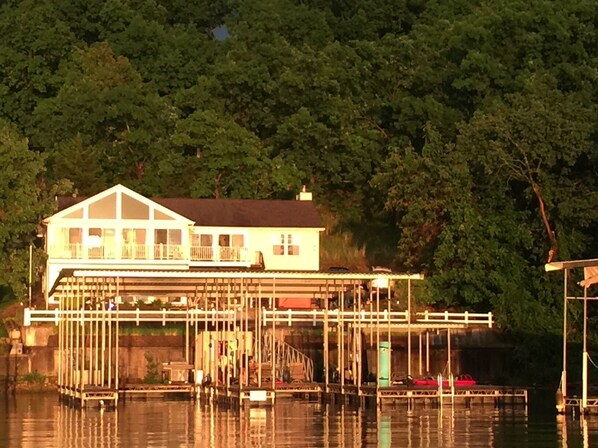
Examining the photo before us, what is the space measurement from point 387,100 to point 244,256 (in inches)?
783

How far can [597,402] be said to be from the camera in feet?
176

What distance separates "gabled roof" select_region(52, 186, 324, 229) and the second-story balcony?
1850 millimetres

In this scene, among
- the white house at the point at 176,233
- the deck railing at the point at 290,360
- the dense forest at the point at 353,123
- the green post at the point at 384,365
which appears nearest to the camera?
the green post at the point at 384,365

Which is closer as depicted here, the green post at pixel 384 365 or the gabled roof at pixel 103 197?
the green post at pixel 384 365

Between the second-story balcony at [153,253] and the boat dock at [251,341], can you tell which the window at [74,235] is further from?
the boat dock at [251,341]

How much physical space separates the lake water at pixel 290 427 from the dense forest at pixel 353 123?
22.2 m

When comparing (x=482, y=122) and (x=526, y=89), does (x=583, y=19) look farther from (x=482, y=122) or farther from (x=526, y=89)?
(x=482, y=122)

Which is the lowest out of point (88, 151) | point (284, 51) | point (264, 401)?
point (264, 401)

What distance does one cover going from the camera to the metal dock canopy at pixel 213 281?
61156mm

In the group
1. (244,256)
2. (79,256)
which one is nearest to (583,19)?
(244,256)

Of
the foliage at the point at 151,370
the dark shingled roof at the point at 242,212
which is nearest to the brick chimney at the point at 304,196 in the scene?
the dark shingled roof at the point at 242,212

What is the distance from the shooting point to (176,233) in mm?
85188

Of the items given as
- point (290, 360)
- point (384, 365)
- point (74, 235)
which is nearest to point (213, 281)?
point (290, 360)

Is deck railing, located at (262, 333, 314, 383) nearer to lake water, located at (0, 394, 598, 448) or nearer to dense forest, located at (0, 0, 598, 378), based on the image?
lake water, located at (0, 394, 598, 448)
